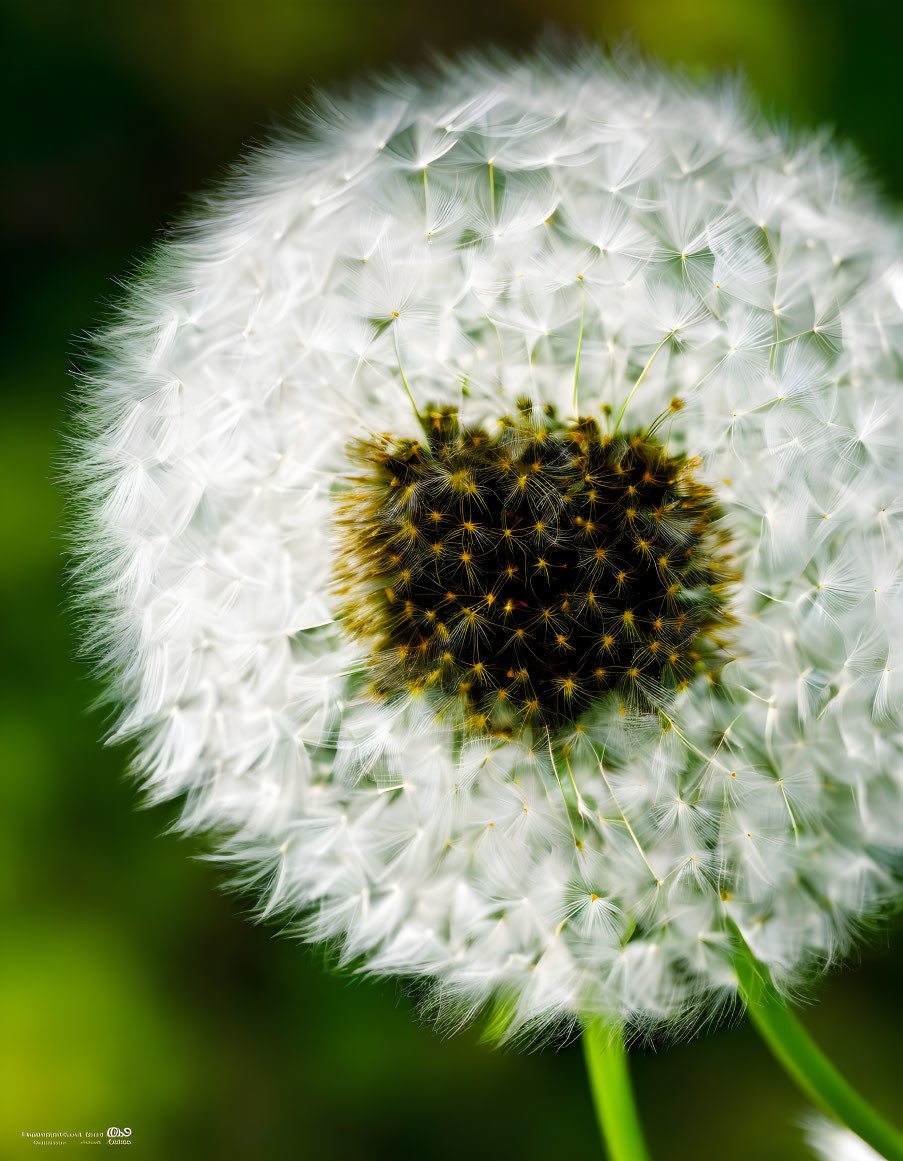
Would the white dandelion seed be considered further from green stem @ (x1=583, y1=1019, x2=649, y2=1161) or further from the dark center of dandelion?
the dark center of dandelion

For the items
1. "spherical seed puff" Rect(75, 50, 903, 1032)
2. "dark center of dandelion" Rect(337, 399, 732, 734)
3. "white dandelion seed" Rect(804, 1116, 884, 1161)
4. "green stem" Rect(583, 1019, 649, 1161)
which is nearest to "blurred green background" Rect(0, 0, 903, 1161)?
"white dandelion seed" Rect(804, 1116, 884, 1161)

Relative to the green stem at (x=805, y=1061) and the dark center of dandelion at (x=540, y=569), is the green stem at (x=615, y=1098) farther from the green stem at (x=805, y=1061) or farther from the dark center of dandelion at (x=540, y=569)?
the dark center of dandelion at (x=540, y=569)

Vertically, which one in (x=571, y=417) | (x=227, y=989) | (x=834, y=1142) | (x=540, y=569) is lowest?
(x=834, y=1142)

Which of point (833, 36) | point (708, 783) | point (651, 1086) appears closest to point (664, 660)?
point (708, 783)

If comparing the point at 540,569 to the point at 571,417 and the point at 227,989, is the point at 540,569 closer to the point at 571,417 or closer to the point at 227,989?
the point at 571,417

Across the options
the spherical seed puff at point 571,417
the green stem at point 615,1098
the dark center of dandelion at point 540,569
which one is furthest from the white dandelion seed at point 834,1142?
the dark center of dandelion at point 540,569

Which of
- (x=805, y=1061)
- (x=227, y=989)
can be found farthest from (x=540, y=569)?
(x=227, y=989)

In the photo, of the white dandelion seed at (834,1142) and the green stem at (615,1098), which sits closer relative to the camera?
the green stem at (615,1098)
